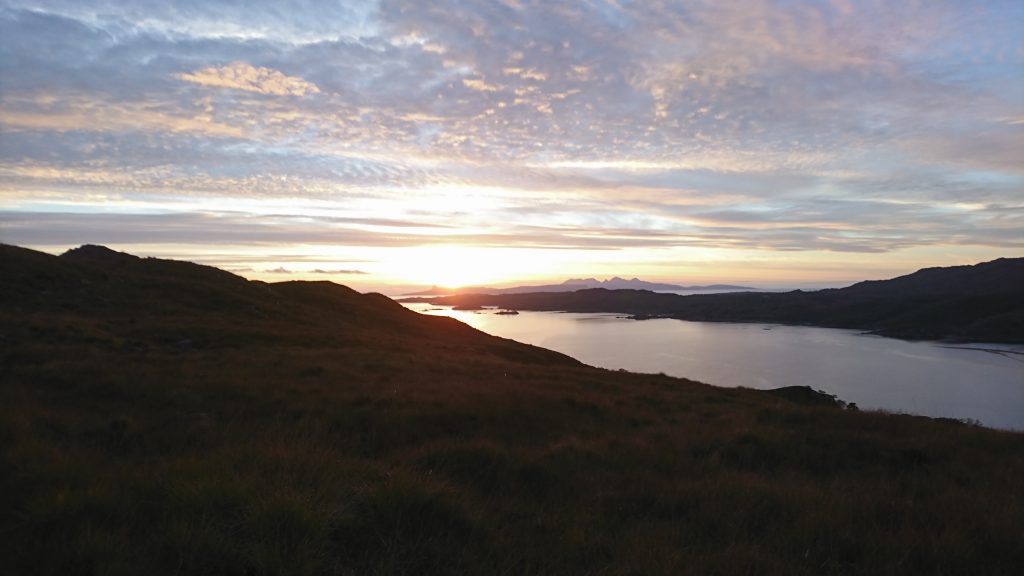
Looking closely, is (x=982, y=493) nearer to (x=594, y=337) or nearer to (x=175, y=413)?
(x=175, y=413)

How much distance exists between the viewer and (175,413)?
386 inches

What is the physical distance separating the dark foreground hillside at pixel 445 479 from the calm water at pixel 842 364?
1164 inches

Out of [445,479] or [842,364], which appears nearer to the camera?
[445,479]

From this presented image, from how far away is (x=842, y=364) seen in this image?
79000mm

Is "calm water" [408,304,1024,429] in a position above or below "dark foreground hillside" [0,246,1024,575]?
below

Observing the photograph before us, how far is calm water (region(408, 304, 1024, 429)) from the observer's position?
5216 centimetres

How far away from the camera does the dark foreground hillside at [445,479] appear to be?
4.36m

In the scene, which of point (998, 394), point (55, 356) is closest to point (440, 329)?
point (55, 356)

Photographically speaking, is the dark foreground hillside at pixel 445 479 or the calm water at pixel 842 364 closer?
Answer: the dark foreground hillside at pixel 445 479

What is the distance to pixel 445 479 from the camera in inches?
262

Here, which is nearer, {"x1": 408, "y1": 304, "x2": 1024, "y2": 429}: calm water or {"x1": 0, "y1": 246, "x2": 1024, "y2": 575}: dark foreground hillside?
{"x1": 0, "y1": 246, "x2": 1024, "y2": 575}: dark foreground hillside

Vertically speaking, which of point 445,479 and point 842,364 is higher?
point 445,479

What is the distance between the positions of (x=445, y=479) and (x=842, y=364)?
288 ft

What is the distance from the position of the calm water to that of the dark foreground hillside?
2957 cm
